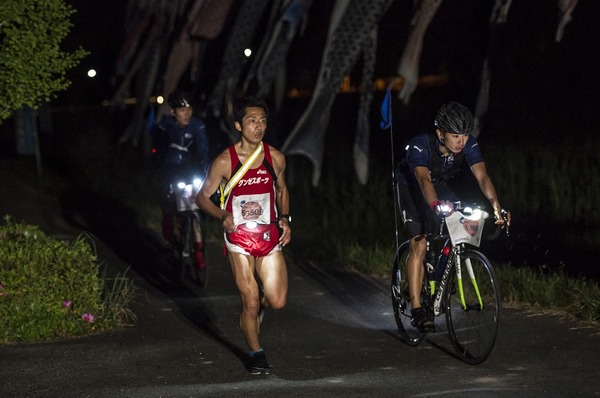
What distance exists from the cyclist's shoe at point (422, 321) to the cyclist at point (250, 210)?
1.08 meters

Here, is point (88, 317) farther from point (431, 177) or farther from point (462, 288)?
point (462, 288)

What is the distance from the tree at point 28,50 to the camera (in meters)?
10.1

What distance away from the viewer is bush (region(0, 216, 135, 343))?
839 centimetres

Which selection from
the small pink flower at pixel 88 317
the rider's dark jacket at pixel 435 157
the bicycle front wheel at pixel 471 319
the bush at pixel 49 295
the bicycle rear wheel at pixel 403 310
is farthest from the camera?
the small pink flower at pixel 88 317

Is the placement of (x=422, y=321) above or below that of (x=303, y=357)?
above

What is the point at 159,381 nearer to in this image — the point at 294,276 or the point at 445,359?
the point at 445,359

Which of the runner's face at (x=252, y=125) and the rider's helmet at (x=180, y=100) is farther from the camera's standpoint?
the rider's helmet at (x=180, y=100)

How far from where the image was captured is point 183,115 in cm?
1124

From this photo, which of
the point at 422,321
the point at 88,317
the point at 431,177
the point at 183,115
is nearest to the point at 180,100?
the point at 183,115

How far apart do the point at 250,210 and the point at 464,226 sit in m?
1.36

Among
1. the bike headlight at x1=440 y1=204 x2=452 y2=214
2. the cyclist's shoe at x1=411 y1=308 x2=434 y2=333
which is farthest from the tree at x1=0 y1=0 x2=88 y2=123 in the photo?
the bike headlight at x1=440 y1=204 x2=452 y2=214

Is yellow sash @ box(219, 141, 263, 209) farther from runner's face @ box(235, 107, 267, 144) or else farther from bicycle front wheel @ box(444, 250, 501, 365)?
bicycle front wheel @ box(444, 250, 501, 365)

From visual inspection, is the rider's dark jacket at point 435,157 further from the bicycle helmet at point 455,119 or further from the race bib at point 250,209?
the race bib at point 250,209

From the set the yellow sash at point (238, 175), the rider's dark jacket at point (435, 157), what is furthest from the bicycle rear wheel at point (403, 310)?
the yellow sash at point (238, 175)
